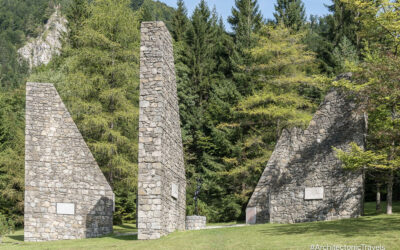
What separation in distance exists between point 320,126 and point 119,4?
47.8 feet

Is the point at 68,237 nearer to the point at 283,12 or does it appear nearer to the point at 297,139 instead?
the point at 297,139


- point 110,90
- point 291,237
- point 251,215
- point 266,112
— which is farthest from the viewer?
point 266,112

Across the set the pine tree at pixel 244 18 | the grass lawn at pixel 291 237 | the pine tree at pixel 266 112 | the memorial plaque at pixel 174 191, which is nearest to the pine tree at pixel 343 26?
the pine tree at pixel 244 18

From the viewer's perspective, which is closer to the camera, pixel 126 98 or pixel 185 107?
pixel 126 98

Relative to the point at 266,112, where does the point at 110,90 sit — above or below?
above

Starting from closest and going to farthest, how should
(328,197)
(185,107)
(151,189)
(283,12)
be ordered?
1. (151,189)
2. (328,197)
3. (185,107)
4. (283,12)

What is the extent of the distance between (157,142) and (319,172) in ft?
22.3

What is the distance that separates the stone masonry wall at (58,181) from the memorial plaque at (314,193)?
7.87m

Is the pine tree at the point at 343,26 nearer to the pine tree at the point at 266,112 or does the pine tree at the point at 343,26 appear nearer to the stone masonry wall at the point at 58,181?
the pine tree at the point at 266,112

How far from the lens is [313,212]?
18.1 m

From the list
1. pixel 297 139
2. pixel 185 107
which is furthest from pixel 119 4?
pixel 297 139

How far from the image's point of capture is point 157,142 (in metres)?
15.1

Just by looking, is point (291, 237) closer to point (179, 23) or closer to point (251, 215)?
point (251, 215)

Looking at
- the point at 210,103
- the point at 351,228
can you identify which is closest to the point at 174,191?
the point at 351,228
